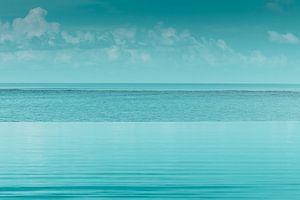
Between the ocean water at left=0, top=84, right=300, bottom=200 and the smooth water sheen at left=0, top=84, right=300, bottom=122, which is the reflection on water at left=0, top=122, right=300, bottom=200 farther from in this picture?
the smooth water sheen at left=0, top=84, right=300, bottom=122

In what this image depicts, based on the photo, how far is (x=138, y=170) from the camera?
19.2 metres

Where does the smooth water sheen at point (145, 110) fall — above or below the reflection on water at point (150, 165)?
above

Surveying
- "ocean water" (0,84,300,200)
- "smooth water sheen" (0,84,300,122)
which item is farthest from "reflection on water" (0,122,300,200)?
"smooth water sheen" (0,84,300,122)

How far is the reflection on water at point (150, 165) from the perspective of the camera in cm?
1572

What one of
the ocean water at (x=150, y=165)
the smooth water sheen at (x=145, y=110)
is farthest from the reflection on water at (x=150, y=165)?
the smooth water sheen at (x=145, y=110)

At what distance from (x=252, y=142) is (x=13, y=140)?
10567mm

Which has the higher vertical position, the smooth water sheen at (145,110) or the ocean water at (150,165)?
the smooth water sheen at (145,110)

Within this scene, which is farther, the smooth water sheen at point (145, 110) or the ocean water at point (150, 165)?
the smooth water sheen at point (145, 110)

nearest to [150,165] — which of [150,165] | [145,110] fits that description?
[150,165]

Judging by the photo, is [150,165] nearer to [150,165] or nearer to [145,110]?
[150,165]

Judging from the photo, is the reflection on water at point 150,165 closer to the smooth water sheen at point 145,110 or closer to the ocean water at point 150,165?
the ocean water at point 150,165

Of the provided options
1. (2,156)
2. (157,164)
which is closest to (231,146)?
(157,164)

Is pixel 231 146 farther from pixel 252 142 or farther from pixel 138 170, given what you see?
pixel 138 170

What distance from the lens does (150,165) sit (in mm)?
20219
